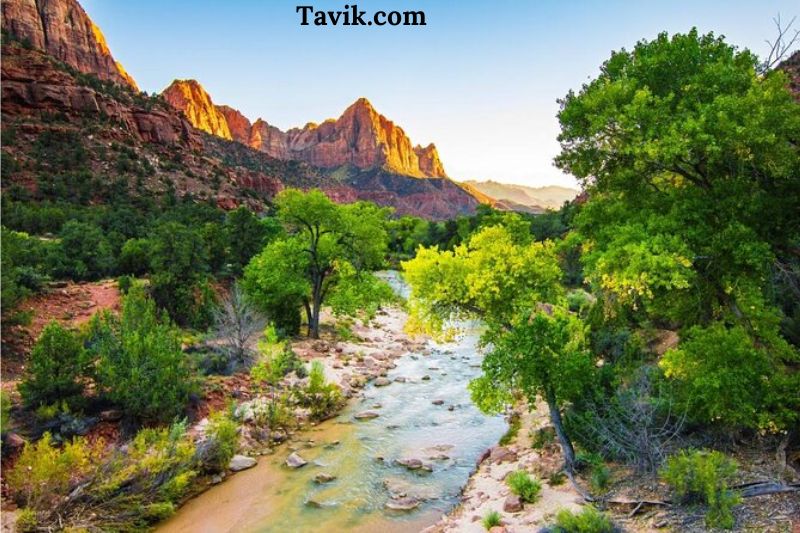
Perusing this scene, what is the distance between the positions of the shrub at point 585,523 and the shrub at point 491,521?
1495 mm

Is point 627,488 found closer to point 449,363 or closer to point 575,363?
point 575,363

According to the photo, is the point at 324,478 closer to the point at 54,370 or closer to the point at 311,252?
the point at 54,370

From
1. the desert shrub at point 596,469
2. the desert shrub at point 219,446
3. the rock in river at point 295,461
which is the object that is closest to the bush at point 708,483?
the desert shrub at point 596,469

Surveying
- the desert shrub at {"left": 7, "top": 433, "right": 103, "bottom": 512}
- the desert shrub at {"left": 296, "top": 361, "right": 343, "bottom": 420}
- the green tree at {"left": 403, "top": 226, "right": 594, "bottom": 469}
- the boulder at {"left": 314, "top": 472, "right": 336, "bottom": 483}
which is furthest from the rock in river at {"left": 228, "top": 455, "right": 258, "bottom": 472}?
the green tree at {"left": 403, "top": 226, "right": 594, "bottom": 469}

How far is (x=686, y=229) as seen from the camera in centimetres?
988

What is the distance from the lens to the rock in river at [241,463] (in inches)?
518

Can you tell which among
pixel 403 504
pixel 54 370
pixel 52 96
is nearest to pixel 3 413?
pixel 54 370

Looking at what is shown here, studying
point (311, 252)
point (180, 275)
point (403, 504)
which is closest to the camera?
point (403, 504)

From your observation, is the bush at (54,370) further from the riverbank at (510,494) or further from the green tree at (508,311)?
the riverbank at (510,494)

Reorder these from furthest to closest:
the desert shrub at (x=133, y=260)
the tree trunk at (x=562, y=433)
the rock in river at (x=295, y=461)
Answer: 1. the desert shrub at (x=133, y=260)
2. the rock in river at (x=295, y=461)
3. the tree trunk at (x=562, y=433)

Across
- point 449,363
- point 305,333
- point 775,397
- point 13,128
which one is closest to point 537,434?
point 775,397

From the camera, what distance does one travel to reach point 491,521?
9945mm

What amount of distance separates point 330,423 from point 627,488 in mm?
9810

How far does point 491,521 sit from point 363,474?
14.3 ft
